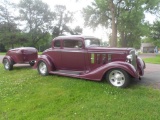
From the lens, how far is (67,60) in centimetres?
695

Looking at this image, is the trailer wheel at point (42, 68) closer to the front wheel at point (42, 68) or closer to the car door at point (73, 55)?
the front wheel at point (42, 68)

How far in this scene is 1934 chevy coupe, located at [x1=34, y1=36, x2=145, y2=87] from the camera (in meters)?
5.47

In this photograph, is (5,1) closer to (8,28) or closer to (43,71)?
(8,28)

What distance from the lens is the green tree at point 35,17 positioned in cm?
3928

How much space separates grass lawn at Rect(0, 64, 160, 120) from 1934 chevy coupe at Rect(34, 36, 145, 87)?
364 mm

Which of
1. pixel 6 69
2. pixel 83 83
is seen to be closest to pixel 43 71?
pixel 83 83

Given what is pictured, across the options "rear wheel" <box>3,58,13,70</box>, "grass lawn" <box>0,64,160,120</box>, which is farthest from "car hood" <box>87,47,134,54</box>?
"rear wheel" <box>3,58,13,70</box>

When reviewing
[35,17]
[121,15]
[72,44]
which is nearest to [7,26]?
[35,17]

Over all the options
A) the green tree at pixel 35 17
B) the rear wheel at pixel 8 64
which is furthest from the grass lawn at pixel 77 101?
the green tree at pixel 35 17

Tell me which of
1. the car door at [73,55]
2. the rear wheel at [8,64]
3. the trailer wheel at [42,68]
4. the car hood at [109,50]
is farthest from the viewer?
the rear wheel at [8,64]

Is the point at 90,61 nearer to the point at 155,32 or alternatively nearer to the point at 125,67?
the point at 125,67

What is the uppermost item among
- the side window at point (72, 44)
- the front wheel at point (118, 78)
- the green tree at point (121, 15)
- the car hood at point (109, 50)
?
the green tree at point (121, 15)

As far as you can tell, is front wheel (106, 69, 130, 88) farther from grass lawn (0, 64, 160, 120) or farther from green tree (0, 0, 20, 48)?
green tree (0, 0, 20, 48)

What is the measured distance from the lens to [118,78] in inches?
217
